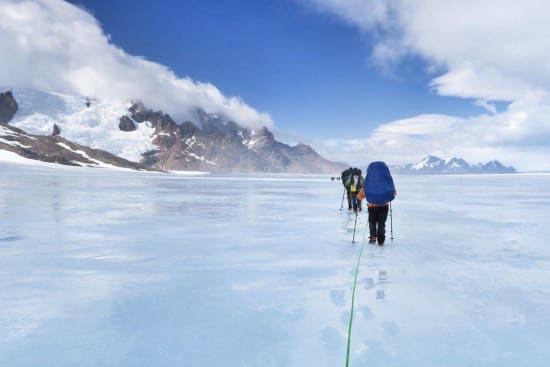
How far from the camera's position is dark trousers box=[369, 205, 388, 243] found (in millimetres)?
9109

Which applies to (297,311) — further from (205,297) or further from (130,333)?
(130,333)

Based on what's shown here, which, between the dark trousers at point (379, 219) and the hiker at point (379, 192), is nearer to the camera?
the hiker at point (379, 192)

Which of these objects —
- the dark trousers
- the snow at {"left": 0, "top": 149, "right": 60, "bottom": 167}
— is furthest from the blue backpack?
the snow at {"left": 0, "top": 149, "right": 60, "bottom": 167}

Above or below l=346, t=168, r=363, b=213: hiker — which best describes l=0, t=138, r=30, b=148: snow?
above

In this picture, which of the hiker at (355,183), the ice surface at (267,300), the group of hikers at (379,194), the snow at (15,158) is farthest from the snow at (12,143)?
the group of hikers at (379,194)

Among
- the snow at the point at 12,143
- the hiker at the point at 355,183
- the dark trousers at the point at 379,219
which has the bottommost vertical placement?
the dark trousers at the point at 379,219

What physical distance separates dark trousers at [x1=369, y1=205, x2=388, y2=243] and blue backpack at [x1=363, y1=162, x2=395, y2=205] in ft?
0.84

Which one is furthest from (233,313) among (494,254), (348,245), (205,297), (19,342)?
(494,254)

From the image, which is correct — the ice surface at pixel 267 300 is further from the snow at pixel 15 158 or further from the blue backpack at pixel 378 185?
the snow at pixel 15 158

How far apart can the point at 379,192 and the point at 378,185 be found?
0.19 metres

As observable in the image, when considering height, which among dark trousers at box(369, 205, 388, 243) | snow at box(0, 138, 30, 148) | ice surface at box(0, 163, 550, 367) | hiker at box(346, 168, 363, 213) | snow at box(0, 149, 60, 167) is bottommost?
ice surface at box(0, 163, 550, 367)

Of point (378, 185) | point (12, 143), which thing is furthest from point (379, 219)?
point (12, 143)

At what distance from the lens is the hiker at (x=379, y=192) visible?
8984 millimetres

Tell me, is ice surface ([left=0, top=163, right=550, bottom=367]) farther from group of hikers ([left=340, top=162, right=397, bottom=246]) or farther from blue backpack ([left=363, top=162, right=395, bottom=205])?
blue backpack ([left=363, top=162, right=395, bottom=205])
